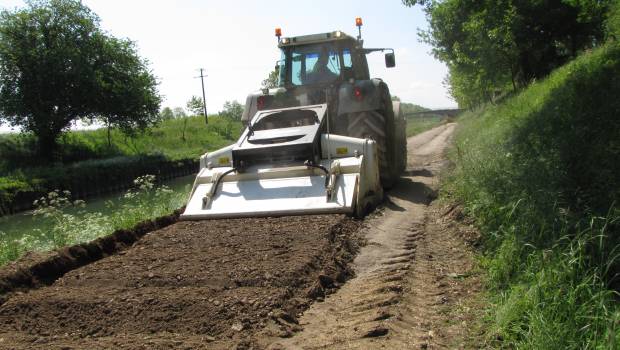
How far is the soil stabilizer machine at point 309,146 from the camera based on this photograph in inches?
265

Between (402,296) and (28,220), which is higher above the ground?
(402,296)

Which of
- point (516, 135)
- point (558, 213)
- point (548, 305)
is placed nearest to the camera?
point (548, 305)

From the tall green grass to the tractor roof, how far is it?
A: 2850 millimetres

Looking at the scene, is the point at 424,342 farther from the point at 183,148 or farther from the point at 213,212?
the point at 183,148

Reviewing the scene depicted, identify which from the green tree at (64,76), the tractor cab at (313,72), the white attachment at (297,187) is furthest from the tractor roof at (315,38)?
the green tree at (64,76)

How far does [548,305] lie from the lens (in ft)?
10.2

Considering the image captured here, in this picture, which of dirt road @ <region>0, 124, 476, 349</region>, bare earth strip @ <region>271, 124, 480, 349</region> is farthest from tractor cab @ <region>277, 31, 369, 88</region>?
dirt road @ <region>0, 124, 476, 349</region>

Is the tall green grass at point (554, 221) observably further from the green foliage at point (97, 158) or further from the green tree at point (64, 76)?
the green tree at point (64, 76)

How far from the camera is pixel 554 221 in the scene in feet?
13.8

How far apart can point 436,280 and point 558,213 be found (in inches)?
40.7

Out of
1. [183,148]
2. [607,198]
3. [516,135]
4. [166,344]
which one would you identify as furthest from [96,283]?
[183,148]

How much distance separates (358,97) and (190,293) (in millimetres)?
5118

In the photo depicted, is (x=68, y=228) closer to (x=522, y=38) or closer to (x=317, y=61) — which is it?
(x=317, y=61)

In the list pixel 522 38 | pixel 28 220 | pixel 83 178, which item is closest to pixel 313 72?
pixel 28 220
